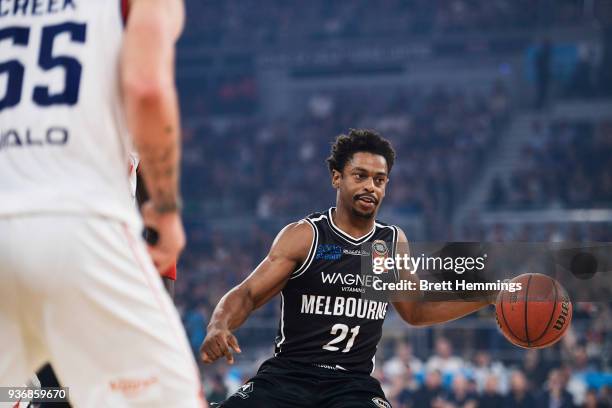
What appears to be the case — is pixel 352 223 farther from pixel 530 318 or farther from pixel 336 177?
pixel 530 318

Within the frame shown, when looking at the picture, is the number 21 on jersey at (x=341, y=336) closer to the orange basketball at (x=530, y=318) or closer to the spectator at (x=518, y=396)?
the orange basketball at (x=530, y=318)

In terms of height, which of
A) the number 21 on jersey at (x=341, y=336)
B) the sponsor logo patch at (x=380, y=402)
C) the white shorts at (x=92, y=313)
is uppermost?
the number 21 on jersey at (x=341, y=336)

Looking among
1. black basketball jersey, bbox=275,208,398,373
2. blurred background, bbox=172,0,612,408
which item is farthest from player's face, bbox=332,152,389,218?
blurred background, bbox=172,0,612,408

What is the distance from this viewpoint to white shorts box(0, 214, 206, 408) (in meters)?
2.49

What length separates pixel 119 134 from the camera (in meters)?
2.73

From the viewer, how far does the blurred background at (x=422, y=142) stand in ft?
42.9

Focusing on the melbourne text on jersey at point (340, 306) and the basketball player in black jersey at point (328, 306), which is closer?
the basketball player in black jersey at point (328, 306)

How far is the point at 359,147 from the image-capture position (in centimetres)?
564

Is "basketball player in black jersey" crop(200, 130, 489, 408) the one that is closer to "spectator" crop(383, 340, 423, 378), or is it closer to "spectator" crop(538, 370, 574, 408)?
"spectator" crop(538, 370, 574, 408)

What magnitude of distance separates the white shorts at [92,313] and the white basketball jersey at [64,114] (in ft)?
0.25

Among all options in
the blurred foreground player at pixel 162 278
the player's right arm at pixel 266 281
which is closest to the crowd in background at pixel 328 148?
the player's right arm at pixel 266 281

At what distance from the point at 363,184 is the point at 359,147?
29 cm

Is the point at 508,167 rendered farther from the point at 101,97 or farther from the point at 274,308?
the point at 101,97

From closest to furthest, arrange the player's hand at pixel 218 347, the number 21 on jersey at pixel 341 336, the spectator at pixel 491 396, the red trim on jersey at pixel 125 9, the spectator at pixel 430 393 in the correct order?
1. the red trim on jersey at pixel 125 9
2. the player's hand at pixel 218 347
3. the number 21 on jersey at pixel 341 336
4. the spectator at pixel 491 396
5. the spectator at pixel 430 393
